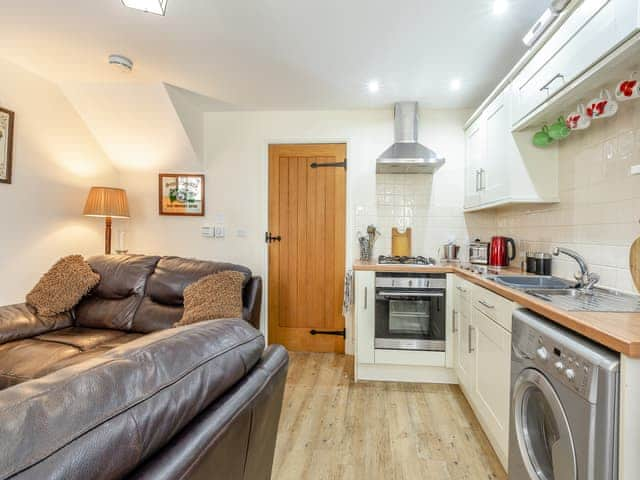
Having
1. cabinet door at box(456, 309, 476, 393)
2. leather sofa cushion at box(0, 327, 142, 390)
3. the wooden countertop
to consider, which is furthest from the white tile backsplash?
leather sofa cushion at box(0, 327, 142, 390)

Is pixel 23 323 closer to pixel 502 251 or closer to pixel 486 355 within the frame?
pixel 486 355

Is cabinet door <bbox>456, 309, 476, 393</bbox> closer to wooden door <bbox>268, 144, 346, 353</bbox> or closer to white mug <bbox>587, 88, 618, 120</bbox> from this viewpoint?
wooden door <bbox>268, 144, 346, 353</bbox>

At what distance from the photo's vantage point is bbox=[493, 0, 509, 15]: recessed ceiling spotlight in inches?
66.2

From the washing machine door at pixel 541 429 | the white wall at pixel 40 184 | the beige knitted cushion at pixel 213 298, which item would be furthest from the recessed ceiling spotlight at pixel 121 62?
the washing machine door at pixel 541 429

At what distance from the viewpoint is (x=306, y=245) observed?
3.26 meters

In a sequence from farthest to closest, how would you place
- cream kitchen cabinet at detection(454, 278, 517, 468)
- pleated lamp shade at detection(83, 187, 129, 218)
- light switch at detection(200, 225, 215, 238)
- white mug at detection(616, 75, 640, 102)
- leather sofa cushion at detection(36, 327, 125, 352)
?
light switch at detection(200, 225, 215, 238) < pleated lamp shade at detection(83, 187, 129, 218) < leather sofa cushion at detection(36, 327, 125, 352) < cream kitchen cabinet at detection(454, 278, 517, 468) < white mug at detection(616, 75, 640, 102)

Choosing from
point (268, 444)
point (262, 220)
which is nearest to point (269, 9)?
point (262, 220)

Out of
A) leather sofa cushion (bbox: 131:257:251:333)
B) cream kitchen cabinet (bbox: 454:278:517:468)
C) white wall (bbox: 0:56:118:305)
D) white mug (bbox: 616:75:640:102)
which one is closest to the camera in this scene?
white mug (bbox: 616:75:640:102)

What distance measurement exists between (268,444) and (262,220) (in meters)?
2.50

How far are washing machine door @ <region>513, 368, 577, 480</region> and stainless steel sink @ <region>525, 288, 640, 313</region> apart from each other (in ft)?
0.97

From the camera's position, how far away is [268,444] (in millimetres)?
948

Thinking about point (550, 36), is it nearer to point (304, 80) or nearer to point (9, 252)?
point (304, 80)

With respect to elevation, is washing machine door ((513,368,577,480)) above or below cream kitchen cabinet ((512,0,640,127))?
below

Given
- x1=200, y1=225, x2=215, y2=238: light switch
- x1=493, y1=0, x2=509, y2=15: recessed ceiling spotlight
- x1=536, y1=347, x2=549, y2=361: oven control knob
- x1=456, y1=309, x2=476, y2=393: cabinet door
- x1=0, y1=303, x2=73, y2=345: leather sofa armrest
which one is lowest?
x1=456, y1=309, x2=476, y2=393: cabinet door
